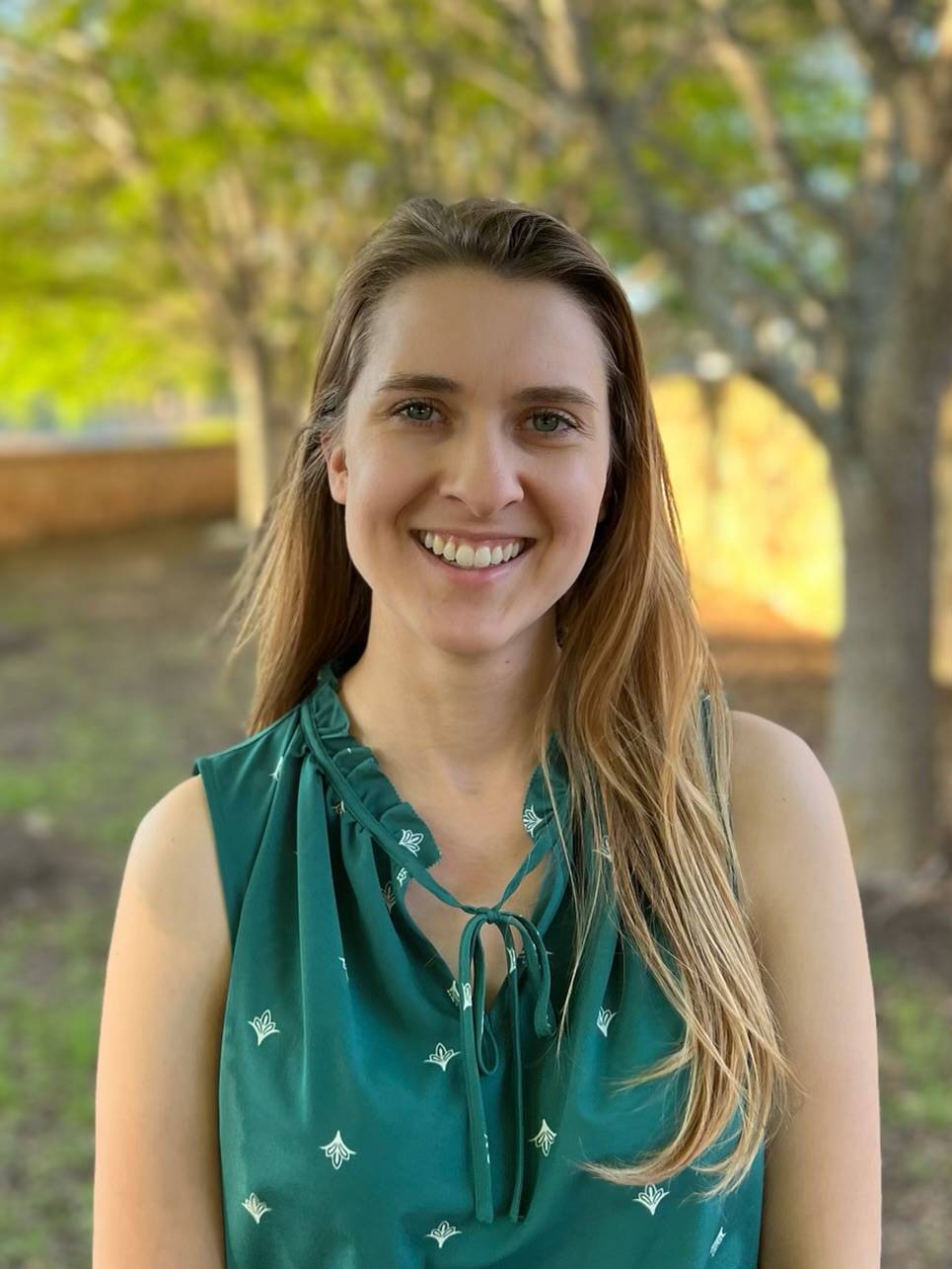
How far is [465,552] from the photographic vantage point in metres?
1.44

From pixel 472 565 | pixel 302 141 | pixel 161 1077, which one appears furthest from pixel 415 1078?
pixel 302 141

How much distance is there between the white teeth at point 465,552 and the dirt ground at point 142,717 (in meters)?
2.65

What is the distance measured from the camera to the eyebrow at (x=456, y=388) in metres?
1.44

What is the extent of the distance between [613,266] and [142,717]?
6.97 metres

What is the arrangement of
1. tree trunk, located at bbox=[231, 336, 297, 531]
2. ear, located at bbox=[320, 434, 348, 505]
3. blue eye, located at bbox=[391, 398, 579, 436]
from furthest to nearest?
tree trunk, located at bbox=[231, 336, 297, 531] → ear, located at bbox=[320, 434, 348, 505] → blue eye, located at bbox=[391, 398, 579, 436]

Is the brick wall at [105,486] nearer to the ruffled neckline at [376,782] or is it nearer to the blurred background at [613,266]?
the blurred background at [613,266]

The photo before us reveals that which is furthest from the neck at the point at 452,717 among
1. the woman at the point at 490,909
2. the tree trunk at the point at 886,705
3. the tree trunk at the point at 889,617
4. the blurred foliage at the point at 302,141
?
the tree trunk at the point at 886,705

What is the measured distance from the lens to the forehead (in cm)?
144

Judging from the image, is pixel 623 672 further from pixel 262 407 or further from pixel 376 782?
pixel 262 407

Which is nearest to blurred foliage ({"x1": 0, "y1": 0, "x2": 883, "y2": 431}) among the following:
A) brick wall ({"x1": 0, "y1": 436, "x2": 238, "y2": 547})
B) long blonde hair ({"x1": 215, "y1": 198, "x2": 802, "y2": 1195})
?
brick wall ({"x1": 0, "y1": 436, "x2": 238, "y2": 547})

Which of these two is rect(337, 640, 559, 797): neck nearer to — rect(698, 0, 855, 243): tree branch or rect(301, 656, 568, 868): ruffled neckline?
rect(301, 656, 568, 868): ruffled neckline

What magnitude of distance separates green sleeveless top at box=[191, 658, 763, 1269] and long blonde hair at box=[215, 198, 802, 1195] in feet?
0.10

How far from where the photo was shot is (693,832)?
60.0 inches

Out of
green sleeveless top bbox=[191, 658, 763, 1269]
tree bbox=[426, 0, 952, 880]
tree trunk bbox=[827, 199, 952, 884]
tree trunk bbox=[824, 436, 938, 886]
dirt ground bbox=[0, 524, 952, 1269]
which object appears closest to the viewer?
green sleeveless top bbox=[191, 658, 763, 1269]
